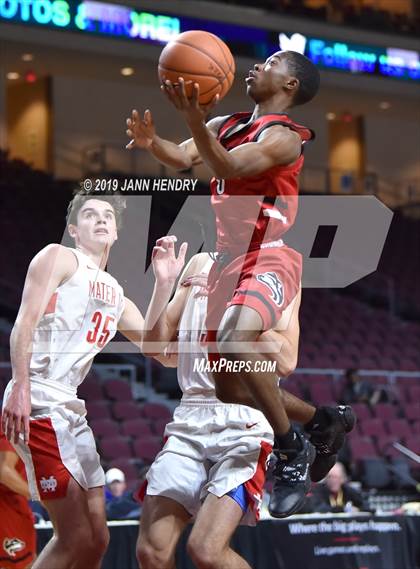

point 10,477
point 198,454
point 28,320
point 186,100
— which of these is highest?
point 186,100

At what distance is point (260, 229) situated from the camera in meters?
5.03

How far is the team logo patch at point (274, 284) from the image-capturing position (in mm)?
4871

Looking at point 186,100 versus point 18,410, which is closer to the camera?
point 186,100

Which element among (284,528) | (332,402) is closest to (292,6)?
(332,402)

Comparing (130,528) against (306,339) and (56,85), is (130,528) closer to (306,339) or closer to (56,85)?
(306,339)

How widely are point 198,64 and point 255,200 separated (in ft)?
2.21

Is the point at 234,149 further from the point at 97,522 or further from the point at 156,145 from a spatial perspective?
the point at 97,522

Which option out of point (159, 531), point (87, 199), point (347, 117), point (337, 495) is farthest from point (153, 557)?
point (347, 117)

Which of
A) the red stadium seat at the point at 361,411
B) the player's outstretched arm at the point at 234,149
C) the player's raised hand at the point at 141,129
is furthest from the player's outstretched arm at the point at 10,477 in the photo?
the red stadium seat at the point at 361,411

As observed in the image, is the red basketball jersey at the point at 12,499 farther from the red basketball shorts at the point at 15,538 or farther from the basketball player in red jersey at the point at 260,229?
the basketball player in red jersey at the point at 260,229

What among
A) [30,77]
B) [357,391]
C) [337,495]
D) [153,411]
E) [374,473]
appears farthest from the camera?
[30,77]

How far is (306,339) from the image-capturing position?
16.3 metres

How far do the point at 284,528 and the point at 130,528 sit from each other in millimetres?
1218

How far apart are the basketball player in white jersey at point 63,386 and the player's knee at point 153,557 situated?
28cm
